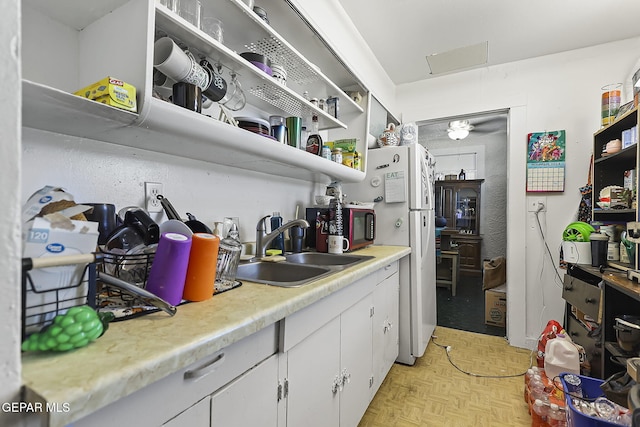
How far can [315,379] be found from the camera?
1.11m

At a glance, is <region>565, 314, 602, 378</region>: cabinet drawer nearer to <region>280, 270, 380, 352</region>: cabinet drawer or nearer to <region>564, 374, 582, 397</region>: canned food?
<region>564, 374, 582, 397</region>: canned food

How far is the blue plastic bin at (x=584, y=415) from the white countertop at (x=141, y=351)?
130cm

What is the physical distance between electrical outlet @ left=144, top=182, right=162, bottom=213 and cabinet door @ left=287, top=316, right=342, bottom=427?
0.75m

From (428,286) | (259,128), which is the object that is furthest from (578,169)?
(259,128)

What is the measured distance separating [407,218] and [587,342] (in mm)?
1341

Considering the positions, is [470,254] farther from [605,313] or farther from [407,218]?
[605,313]

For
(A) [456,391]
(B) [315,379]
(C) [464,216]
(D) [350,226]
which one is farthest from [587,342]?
(C) [464,216]

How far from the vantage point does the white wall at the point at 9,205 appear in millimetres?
407

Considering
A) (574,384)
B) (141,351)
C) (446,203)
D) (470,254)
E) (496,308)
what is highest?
(446,203)

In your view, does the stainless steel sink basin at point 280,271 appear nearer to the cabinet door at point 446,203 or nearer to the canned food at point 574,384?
the canned food at point 574,384

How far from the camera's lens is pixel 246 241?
167 centimetres

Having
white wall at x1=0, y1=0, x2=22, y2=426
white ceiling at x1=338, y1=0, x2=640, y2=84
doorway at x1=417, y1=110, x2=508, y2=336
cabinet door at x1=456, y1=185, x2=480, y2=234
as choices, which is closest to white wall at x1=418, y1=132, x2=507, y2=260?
doorway at x1=417, y1=110, x2=508, y2=336

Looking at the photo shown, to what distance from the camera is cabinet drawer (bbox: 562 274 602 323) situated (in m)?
1.72

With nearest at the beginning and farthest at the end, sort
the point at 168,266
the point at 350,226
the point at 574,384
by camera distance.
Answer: the point at 168,266, the point at 574,384, the point at 350,226
